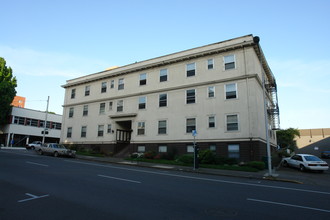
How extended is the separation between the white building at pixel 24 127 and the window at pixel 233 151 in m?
37.7

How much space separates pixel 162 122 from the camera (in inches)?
1078

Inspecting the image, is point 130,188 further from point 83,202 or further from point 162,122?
point 162,122

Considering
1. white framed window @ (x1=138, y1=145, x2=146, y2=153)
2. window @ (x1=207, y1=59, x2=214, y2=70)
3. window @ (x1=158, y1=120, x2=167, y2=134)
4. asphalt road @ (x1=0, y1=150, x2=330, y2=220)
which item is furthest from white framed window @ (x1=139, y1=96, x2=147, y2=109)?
asphalt road @ (x1=0, y1=150, x2=330, y2=220)

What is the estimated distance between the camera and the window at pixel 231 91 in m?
23.6

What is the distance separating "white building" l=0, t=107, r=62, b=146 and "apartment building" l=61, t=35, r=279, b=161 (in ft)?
62.0

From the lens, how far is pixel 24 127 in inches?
1924

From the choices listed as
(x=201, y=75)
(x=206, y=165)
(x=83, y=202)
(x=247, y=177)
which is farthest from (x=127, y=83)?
(x=83, y=202)

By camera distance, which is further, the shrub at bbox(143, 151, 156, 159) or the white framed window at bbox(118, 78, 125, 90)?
the white framed window at bbox(118, 78, 125, 90)

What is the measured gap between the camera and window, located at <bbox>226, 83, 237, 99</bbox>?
23594 millimetres

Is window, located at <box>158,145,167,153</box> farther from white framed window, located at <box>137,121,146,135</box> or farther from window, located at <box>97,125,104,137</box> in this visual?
window, located at <box>97,125,104,137</box>

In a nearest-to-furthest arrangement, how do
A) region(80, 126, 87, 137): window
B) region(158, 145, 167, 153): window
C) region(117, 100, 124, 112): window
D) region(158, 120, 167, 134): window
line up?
region(158, 145, 167, 153): window, region(158, 120, 167, 134): window, region(117, 100, 124, 112): window, region(80, 126, 87, 137): window

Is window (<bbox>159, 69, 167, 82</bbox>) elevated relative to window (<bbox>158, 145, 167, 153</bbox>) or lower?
elevated

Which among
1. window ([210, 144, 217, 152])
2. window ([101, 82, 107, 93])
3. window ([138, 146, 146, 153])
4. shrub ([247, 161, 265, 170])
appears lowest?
shrub ([247, 161, 265, 170])

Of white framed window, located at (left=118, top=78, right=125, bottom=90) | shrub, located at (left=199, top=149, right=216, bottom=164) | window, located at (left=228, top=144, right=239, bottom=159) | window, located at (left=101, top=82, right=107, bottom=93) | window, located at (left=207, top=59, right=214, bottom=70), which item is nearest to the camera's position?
shrub, located at (left=199, top=149, right=216, bottom=164)
